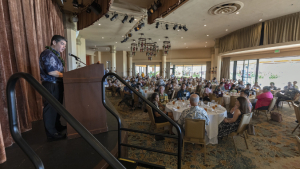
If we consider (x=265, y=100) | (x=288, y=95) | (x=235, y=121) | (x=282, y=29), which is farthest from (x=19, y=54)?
(x=282, y=29)

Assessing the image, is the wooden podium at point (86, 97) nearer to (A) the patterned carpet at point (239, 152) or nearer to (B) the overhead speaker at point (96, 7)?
(A) the patterned carpet at point (239, 152)

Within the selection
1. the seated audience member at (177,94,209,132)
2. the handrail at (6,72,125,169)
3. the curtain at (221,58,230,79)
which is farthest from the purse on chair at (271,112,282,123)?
the curtain at (221,58,230,79)

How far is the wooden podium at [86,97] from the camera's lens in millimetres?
1816

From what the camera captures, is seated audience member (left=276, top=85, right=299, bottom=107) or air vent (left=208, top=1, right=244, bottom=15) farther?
seated audience member (left=276, top=85, right=299, bottom=107)

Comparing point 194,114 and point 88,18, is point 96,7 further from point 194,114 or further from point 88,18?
point 194,114

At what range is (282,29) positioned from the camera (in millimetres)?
7582

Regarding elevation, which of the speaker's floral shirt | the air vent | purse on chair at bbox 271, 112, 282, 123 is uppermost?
the air vent

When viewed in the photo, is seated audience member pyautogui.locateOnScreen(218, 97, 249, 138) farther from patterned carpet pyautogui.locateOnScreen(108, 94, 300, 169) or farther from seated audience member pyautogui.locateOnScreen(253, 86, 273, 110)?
seated audience member pyautogui.locateOnScreen(253, 86, 273, 110)

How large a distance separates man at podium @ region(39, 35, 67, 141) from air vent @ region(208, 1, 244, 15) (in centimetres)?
698

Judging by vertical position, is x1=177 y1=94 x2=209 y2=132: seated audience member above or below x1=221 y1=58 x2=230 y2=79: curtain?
below

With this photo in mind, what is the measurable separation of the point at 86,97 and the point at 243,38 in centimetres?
1159

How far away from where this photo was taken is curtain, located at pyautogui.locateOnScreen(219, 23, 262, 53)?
8.83 m

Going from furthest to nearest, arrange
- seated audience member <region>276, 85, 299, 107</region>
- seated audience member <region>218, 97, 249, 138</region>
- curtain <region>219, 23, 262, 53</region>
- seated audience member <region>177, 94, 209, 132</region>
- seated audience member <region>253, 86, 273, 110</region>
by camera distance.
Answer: curtain <region>219, 23, 262, 53</region>, seated audience member <region>276, 85, 299, 107</region>, seated audience member <region>253, 86, 273, 110</region>, seated audience member <region>218, 97, 249, 138</region>, seated audience member <region>177, 94, 209, 132</region>

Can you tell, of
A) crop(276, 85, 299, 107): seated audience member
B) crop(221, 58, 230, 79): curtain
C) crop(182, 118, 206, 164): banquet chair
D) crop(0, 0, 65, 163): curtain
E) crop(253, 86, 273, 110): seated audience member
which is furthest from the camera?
crop(221, 58, 230, 79): curtain
